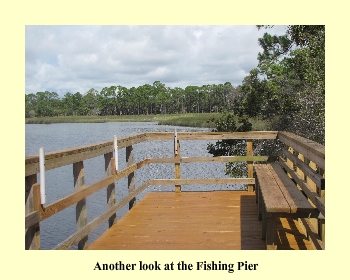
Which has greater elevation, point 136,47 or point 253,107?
point 136,47

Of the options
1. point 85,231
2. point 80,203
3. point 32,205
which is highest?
point 32,205

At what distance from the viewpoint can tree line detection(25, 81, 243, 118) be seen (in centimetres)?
9038

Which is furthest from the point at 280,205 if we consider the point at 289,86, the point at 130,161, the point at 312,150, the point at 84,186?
the point at 289,86

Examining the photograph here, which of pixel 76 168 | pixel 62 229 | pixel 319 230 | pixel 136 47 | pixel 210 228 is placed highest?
pixel 136 47

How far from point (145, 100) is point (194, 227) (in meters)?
88.8

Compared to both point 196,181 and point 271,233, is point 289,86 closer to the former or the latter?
point 196,181

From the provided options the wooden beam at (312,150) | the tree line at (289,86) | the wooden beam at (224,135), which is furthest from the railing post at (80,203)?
the tree line at (289,86)

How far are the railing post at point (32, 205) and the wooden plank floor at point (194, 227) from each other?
138cm

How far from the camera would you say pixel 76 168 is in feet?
13.1

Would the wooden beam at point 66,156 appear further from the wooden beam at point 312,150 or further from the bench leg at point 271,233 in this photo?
the wooden beam at point 312,150

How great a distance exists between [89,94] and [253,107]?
275 feet

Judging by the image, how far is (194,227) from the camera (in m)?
5.14
